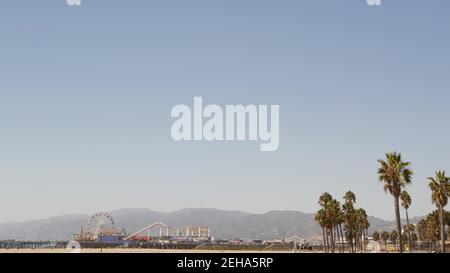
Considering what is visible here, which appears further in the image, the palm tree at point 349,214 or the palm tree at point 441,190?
the palm tree at point 349,214

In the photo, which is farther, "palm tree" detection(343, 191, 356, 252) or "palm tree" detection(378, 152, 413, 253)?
"palm tree" detection(343, 191, 356, 252)

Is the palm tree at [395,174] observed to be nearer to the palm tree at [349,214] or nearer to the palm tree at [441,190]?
the palm tree at [441,190]

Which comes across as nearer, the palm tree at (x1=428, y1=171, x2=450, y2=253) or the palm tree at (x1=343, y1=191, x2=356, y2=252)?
the palm tree at (x1=428, y1=171, x2=450, y2=253)

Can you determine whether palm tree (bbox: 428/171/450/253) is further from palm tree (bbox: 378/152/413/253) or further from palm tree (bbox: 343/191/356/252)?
palm tree (bbox: 343/191/356/252)

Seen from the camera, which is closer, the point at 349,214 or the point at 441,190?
the point at 441,190

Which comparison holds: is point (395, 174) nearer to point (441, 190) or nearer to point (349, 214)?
point (441, 190)

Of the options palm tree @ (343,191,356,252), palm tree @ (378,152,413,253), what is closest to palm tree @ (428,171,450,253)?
palm tree @ (378,152,413,253)

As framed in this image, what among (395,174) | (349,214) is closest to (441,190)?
(395,174)

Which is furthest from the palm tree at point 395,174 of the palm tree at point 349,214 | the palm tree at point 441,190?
the palm tree at point 349,214

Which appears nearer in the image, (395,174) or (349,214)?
(395,174)

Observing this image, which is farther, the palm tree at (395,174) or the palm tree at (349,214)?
the palm tree at (349,214)
